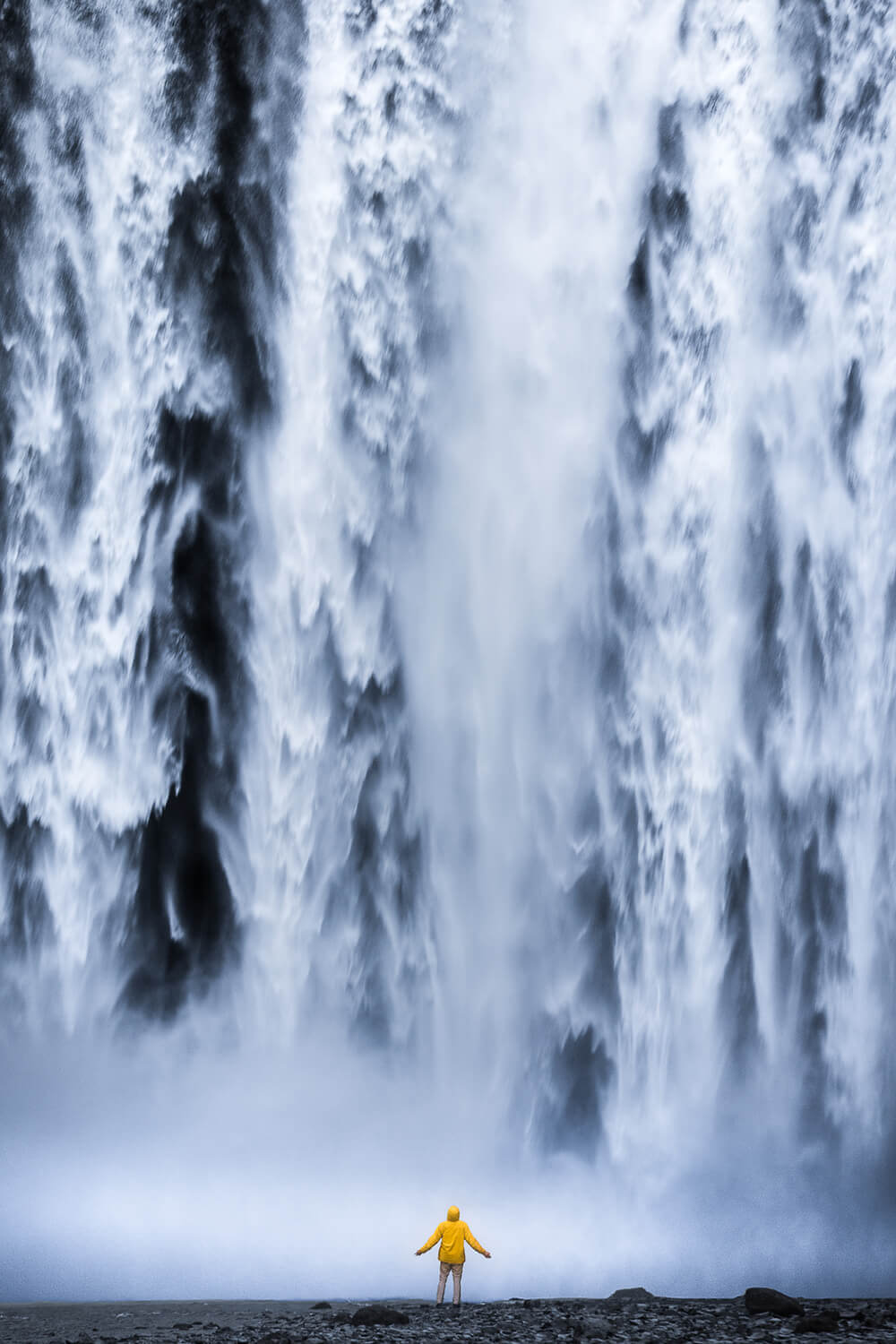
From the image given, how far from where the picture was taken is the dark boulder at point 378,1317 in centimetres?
1167

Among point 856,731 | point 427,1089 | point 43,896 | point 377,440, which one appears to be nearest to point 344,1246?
point 427,1089

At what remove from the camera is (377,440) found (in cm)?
1742

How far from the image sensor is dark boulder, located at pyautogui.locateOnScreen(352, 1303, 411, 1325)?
1167cm

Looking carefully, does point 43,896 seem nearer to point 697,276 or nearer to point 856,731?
point 856,731

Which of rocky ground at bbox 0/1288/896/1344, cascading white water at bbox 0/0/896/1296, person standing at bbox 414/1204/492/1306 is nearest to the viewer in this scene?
rocky ground at bbox 0/1288/896/1344

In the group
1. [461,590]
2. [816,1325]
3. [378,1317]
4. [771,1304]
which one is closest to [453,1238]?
[378,1317]

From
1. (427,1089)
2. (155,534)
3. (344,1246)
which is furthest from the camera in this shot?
(155,534)

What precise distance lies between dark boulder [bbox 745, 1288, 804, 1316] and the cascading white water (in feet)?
9.12

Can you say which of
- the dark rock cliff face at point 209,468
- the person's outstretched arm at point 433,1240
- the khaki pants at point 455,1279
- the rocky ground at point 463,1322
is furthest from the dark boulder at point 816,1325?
the dark rock cliff face at point 209,468

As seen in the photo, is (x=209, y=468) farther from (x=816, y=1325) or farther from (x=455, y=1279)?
(x=816, y=1325)

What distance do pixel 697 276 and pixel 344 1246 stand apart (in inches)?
486

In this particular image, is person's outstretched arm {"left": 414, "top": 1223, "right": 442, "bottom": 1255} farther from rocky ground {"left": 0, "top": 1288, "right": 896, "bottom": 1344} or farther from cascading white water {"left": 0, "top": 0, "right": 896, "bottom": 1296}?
cascading white water {"left": 0, "top": 0, "right": 896, "bottom": 1296}

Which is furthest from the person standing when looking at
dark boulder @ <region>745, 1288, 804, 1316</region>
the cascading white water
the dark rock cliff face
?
the dark rock cliff face

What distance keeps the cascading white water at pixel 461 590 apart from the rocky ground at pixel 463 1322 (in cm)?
→ 246
